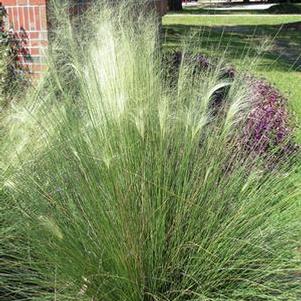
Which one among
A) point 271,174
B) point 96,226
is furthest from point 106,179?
point 271,174

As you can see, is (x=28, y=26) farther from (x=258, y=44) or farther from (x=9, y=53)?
(x=258, y=44)

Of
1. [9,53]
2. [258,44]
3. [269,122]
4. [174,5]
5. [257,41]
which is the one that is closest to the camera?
[269,122]

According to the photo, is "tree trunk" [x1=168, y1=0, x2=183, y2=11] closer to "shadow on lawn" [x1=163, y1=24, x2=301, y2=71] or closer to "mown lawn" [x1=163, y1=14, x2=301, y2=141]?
"mown lawn" [x1=163, y1=14, x2=301, y2=141]

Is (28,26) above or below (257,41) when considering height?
above

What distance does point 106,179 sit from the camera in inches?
90.6

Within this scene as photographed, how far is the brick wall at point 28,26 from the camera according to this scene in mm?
5508

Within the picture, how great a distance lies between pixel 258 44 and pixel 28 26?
18.9ft

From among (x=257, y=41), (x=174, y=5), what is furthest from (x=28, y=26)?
(x=174, y=5)

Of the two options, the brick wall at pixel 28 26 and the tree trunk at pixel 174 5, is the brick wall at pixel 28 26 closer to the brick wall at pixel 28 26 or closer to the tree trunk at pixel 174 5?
the brick wall at pixel 28 26

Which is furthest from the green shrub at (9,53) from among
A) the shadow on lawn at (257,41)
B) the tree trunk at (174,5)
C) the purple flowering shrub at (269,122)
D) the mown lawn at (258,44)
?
the tree trunk at (174,5)

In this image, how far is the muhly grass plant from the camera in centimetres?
233

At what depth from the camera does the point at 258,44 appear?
34.3 ft

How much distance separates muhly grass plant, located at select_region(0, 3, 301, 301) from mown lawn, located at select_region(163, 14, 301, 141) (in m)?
0.59

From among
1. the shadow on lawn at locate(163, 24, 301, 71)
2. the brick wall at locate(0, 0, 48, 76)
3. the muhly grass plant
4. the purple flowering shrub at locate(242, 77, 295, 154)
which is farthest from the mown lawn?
the brick wall at locate(0, 0, 48, 76)
